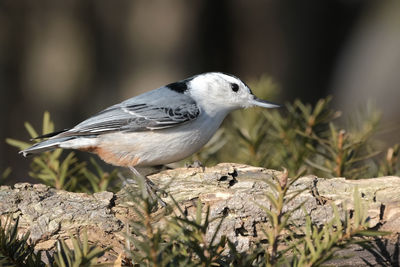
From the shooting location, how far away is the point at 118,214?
1.29 metres

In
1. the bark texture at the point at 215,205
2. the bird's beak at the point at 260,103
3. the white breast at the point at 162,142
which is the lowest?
the bark texture at the point at 215,205

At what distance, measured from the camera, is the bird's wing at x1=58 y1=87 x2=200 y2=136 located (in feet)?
6.35

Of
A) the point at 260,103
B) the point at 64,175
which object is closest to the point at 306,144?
the point at 260,103

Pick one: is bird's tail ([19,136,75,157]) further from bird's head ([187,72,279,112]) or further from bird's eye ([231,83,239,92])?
bird's eye ([231,83,239,92])

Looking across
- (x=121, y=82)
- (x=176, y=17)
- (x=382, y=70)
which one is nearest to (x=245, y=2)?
(x=176, y=17)

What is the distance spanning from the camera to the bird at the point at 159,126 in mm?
1879

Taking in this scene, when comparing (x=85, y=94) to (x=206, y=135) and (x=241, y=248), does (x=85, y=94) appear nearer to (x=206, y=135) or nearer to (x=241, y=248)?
(x=206, y=135)

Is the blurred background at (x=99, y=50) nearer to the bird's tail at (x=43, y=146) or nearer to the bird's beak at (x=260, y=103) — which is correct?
the bird's beak at (x=260, y=103)

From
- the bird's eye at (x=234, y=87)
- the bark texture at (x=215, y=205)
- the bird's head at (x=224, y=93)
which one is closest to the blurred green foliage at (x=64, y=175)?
the bark texture at (x=215, y=205)

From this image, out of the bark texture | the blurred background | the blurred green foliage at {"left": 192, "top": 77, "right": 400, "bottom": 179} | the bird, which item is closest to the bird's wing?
the bird

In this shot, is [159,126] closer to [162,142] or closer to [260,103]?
[162,142]

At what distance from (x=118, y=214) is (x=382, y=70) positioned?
4.92 meters

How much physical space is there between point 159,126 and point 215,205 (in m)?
0.71

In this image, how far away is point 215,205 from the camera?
1254mm
